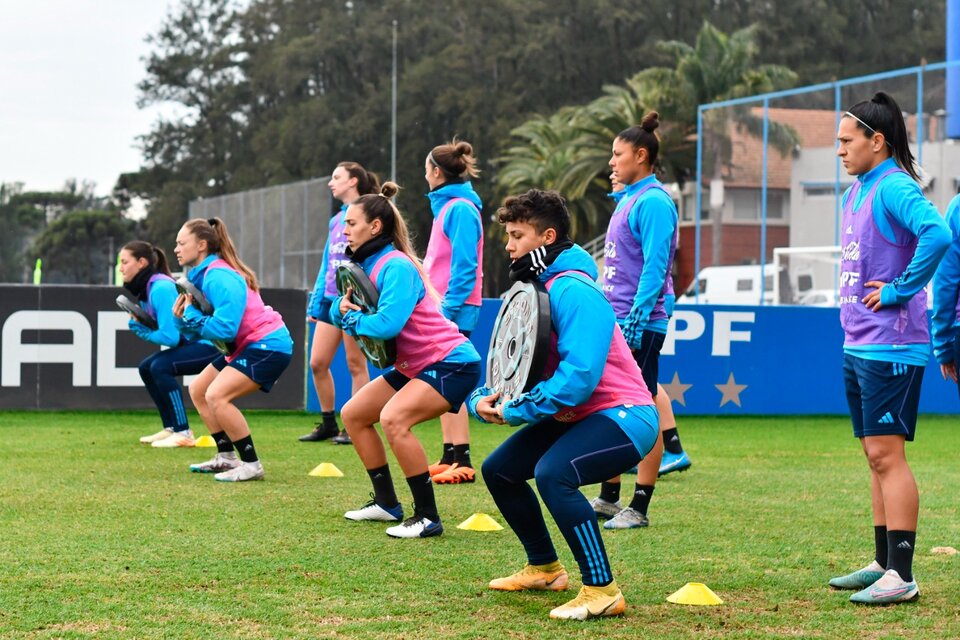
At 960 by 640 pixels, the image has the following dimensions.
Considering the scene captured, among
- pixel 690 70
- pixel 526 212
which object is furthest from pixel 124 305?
pixel 690 70

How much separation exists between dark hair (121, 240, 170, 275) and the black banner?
2390 mm

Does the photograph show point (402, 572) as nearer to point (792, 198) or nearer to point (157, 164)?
point (792, 198)

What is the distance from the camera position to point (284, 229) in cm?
3162

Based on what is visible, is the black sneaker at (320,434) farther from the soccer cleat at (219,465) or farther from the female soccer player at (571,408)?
the female soccer player at (571,408)

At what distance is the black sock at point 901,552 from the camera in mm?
5168

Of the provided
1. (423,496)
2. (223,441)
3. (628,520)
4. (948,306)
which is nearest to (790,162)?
(223,441)

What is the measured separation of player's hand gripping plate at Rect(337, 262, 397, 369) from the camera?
20.8ft

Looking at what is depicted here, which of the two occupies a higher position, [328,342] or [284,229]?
[284,229]

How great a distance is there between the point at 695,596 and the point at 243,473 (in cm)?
404

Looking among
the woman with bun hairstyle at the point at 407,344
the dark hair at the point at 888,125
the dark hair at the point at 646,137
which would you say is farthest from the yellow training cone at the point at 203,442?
the dark hair at the point at 888,125

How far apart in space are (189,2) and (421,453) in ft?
226

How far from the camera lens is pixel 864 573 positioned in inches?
214

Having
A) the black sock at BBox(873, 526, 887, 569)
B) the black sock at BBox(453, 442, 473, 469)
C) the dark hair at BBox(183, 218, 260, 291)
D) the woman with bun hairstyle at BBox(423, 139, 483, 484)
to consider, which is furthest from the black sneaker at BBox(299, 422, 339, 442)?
the black sock at BBox(873, 526, 887, 569)

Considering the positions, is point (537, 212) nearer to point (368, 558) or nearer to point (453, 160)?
point (368, 558)
